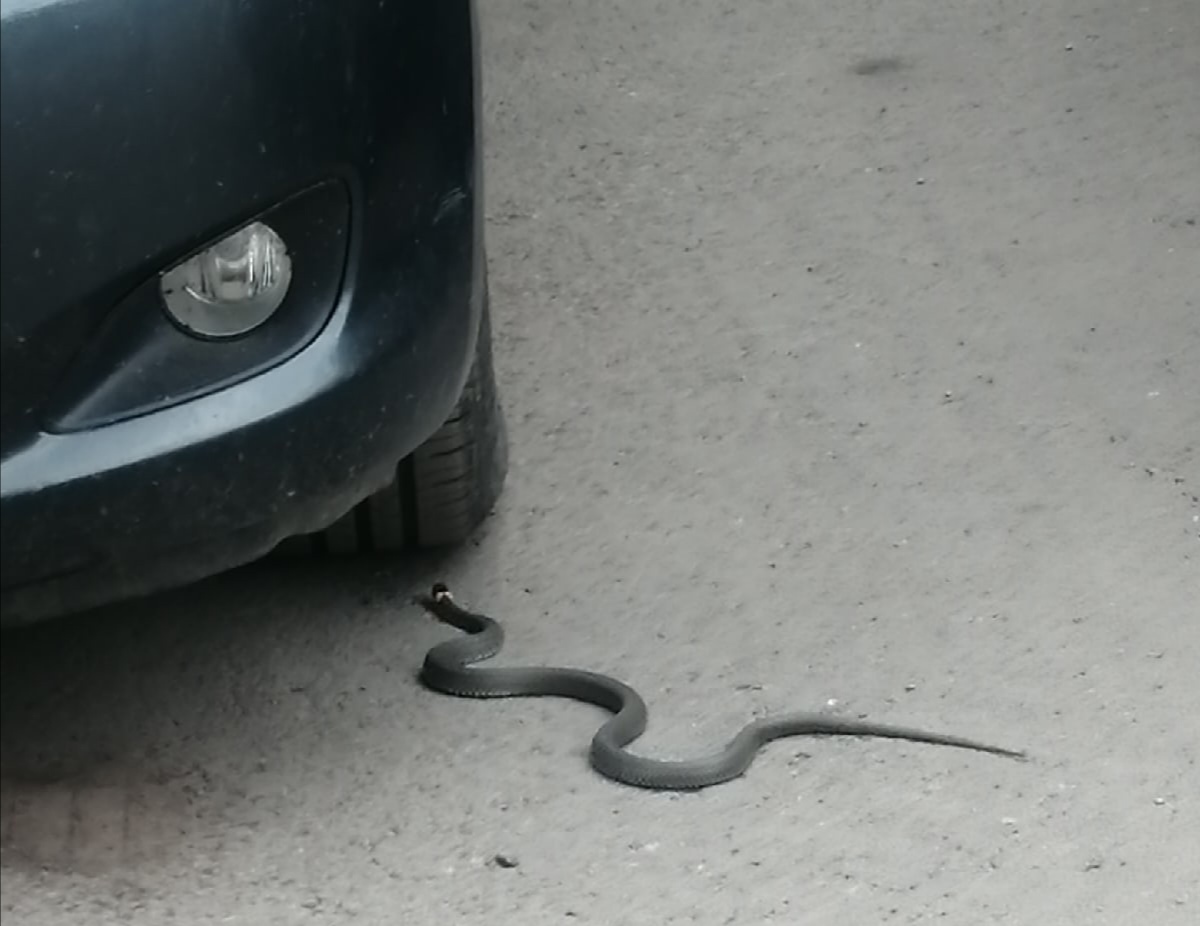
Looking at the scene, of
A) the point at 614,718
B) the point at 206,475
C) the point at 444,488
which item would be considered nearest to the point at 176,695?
the point at 444,488

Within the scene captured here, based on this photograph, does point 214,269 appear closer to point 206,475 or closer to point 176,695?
point 206,475

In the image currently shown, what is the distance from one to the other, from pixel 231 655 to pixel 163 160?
4.40ft

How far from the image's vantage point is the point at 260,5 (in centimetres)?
242

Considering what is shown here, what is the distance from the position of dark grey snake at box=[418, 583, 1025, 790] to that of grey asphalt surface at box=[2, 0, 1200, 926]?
4 centimetres

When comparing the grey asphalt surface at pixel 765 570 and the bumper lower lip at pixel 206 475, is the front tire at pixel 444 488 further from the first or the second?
the bumper lower lip at pixel 206 475

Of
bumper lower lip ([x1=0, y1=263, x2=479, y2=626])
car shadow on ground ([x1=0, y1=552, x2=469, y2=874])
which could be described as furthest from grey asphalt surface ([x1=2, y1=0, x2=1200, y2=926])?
bumper lower lip ([x1=0, y1=263, x2=479, y2=626])

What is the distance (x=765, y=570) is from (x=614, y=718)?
0.64 meters

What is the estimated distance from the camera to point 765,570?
12.4 ft

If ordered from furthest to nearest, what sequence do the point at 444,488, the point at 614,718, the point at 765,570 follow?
the point at 765,570
the point at 444,488
the point at 614,718

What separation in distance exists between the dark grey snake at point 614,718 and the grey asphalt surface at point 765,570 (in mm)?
39

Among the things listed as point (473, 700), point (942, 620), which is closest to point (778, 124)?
point (942, 620)

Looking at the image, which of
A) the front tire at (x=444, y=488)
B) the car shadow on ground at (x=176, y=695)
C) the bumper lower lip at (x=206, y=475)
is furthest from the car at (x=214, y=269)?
the front tire at (x=444, y=488)

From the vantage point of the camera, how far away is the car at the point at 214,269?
2.34 meters

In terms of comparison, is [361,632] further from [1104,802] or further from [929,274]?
[929,274]
